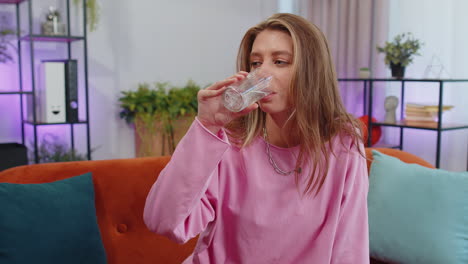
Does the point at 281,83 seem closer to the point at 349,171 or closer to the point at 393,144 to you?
the point at 349,171

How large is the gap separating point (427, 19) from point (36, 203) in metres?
3.34

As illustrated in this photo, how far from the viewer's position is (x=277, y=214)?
1207 mm

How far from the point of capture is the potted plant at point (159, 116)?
3.75 m

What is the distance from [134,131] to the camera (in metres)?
4.10

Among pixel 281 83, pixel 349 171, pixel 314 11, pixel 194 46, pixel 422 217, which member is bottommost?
pixel 422 217

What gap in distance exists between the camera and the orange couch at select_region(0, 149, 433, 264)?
66.3 inches

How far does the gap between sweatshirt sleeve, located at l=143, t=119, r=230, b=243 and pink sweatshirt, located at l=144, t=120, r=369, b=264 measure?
7cm

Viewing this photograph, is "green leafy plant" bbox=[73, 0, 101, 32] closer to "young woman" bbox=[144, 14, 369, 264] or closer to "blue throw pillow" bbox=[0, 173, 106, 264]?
"blue throw pillow" bbox=[0, 173, 106, 264]

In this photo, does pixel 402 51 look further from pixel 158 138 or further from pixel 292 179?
pixel 292 179

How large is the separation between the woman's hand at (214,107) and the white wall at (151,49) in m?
3.10

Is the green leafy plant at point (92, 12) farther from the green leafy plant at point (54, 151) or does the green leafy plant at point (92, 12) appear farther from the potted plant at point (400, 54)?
the potted plant at point (400, 54)

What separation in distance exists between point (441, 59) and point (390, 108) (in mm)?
530

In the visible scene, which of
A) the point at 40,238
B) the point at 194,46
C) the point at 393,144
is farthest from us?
the point at 194,46

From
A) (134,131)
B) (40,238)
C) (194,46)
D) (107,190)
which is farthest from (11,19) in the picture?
(40,238)
